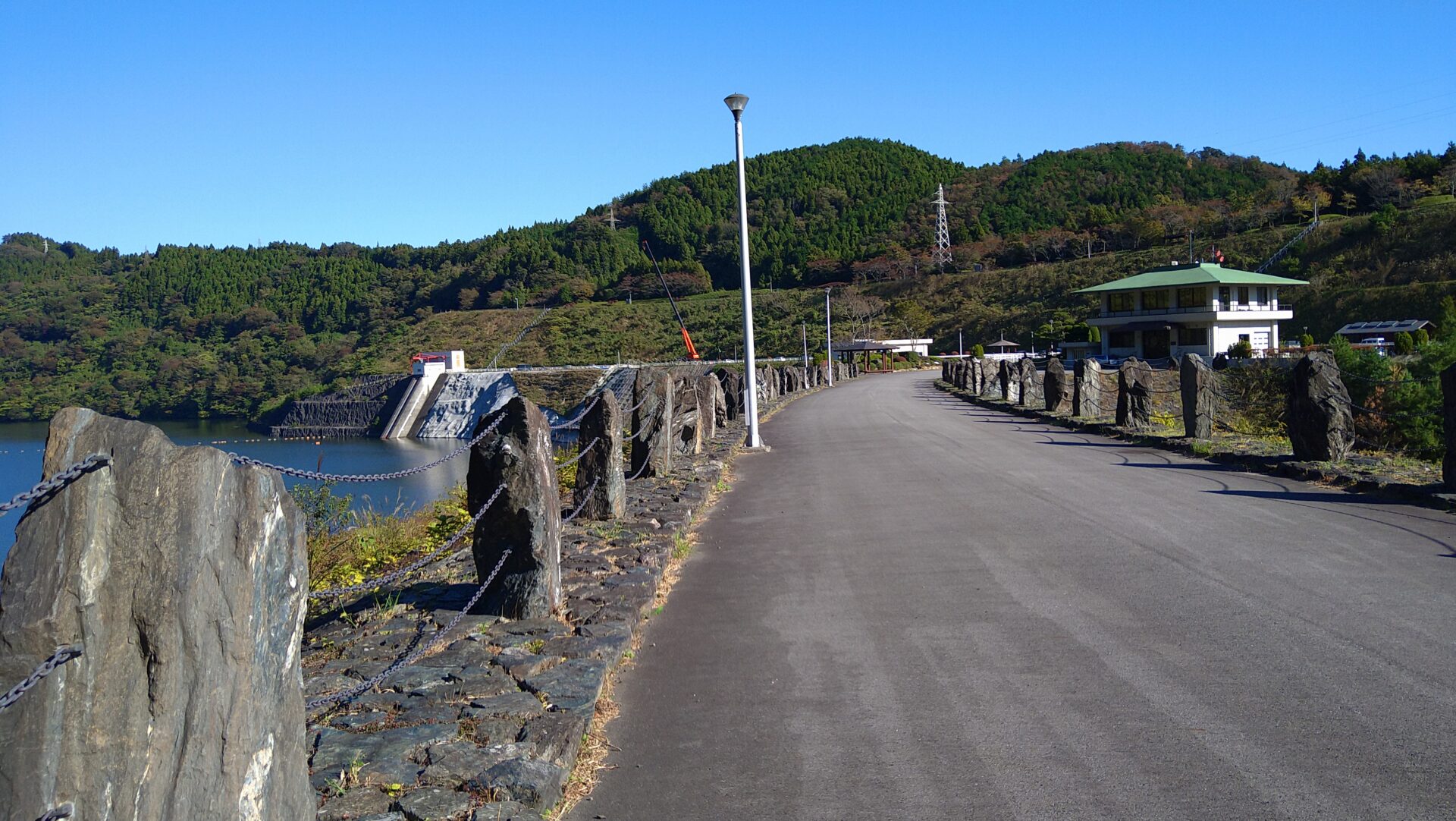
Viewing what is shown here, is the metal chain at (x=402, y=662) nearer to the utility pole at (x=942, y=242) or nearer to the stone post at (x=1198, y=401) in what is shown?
the stone post at (x=1198, y=401)

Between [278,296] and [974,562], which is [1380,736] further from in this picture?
[278,296]

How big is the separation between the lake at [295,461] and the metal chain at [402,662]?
5.62 m

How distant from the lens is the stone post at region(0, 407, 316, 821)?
2326mm

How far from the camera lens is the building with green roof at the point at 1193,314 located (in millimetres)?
59281

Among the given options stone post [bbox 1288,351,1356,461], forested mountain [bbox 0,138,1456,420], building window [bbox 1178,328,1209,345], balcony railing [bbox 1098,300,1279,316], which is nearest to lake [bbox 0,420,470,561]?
forested mountain [bbox 0,138,1456,420]

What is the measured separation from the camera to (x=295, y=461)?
25234 millimetres

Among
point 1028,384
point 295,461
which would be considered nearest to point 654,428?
point 295,461

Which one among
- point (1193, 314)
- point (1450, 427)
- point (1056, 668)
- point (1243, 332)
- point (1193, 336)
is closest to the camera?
point (1056, 668)

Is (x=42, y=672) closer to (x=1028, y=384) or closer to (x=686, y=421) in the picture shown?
(x=686, y=421)

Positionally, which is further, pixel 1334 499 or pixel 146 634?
pixel 1334 499

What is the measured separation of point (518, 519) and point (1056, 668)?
306cm

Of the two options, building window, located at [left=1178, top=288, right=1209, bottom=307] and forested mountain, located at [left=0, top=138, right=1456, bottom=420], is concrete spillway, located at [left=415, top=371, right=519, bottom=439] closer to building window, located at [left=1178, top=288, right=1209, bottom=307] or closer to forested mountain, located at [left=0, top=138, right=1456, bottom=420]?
forested mountain, located at [left=0, top=138, right=1456, bottom=420]

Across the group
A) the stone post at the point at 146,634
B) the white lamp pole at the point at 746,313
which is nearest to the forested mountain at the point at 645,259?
the white lamp pole at the point at 746,313

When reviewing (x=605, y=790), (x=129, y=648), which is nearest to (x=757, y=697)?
(x=605, y=790)
